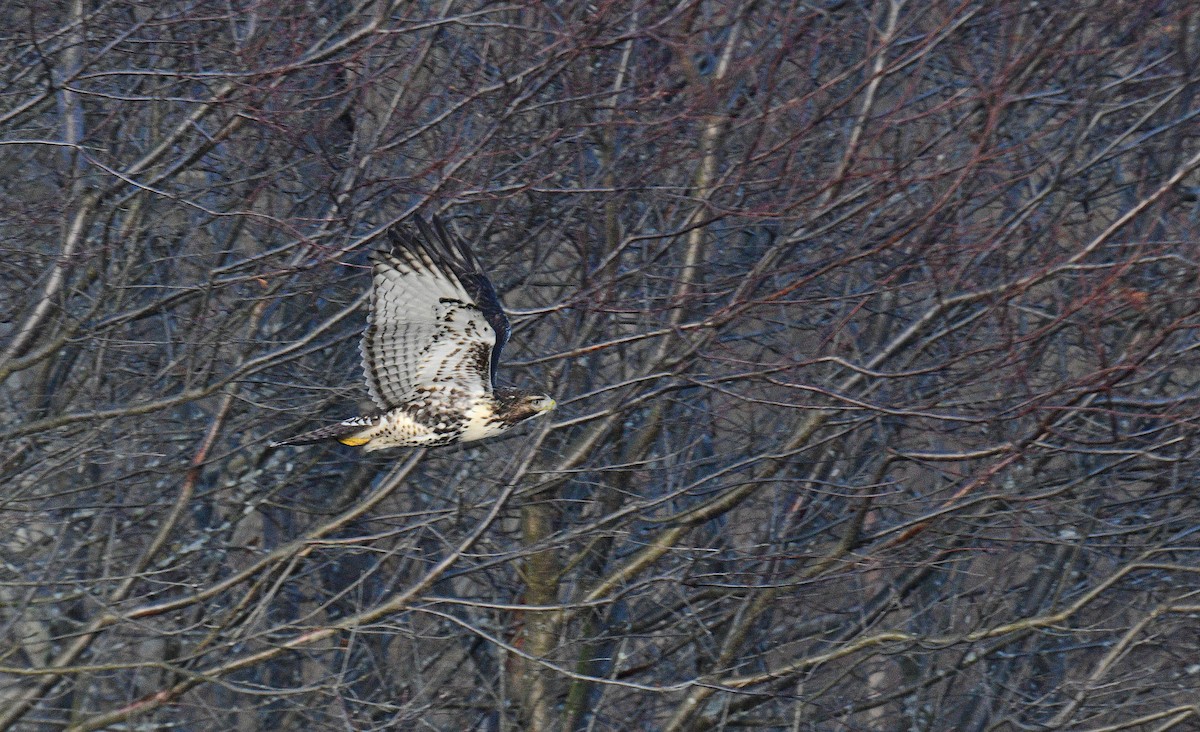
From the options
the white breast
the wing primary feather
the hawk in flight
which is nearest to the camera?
the wing primary feather

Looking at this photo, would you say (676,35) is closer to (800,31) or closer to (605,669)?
(800,31)

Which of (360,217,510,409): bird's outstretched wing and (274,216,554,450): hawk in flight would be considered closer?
(360,217,510,409): bird's outstretched wing

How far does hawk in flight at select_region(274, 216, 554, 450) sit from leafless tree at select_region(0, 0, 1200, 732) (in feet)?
0.63

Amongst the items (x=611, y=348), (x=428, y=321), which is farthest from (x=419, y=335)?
(x=611, y=348)

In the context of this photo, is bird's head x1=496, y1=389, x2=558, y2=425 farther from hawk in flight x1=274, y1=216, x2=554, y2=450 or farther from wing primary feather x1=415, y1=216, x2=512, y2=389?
wing primary feather x1=415, y1=216, x2=512, y2=389

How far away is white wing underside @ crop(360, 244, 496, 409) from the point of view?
564 cm

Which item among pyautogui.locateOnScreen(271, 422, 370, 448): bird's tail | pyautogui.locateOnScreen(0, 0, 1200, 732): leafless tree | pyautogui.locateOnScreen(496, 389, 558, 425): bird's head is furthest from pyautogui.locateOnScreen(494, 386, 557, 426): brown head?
pyautogui.locateOnScreen(271, 422, 370, 448): bird's tail

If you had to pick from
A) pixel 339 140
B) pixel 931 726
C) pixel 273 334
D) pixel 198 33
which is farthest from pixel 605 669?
pixel 198 33

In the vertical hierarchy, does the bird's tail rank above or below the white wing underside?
below

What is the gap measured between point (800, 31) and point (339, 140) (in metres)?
2.32

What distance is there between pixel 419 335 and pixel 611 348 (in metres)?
1.04

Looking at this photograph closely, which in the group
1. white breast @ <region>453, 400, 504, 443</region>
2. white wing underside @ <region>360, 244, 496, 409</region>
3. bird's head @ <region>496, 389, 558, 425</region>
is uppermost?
white wing underside @ <region>360, 244, 496, 409</region>

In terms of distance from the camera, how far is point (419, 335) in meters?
5.79

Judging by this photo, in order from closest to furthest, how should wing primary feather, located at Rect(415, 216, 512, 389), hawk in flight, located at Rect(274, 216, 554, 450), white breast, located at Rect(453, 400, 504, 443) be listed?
wing primary feather, located at Rect(415, 216, 512, 389) < hawk in flight, located at Rect(274, 216, 554, 450) < white breast, located at Rect(453, 400, 504, 443)
